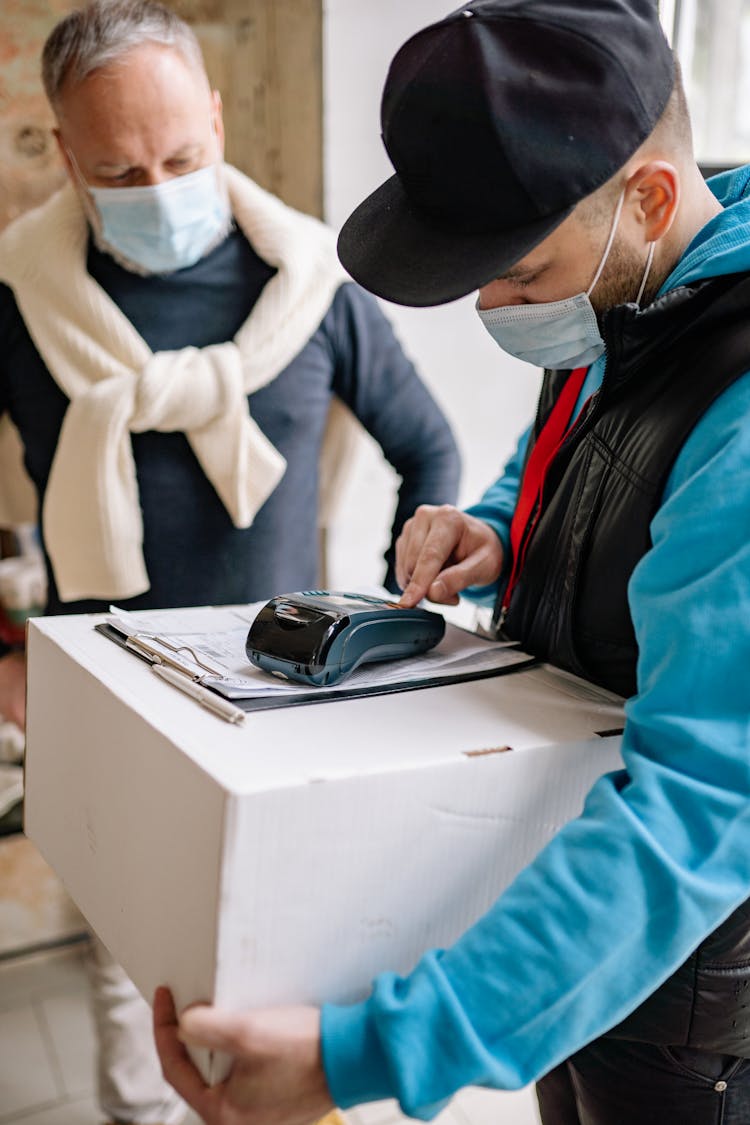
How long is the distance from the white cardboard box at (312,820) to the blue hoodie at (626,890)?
0.19 feet

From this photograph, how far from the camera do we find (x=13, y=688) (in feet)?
4.55

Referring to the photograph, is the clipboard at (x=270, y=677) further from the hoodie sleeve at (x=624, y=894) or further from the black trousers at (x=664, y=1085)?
the black trousers at (x=664, y=1085)

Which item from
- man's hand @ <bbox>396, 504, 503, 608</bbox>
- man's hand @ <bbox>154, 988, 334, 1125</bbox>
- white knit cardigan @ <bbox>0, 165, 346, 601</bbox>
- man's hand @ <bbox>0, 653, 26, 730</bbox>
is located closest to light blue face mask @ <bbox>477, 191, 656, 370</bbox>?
man's hand @ <bbox>396, 504, 503, 608</bbox>

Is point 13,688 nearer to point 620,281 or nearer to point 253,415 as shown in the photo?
point 253,415

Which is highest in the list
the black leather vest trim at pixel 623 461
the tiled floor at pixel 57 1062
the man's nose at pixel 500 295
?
the man's nose at pixel 500 295

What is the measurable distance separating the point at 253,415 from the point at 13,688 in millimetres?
538

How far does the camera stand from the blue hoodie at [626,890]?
0.51 meters

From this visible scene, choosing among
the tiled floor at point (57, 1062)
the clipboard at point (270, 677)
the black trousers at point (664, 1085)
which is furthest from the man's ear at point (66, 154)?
the tiled floor at point (57, 1062)

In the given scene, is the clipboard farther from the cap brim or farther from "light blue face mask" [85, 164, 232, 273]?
"light blue face mask" [85, 164, 232, 273]

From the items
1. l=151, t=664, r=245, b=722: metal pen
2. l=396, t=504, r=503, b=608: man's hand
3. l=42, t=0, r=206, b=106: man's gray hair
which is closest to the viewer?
l=151, t=664, r=245, b=722: metal pen

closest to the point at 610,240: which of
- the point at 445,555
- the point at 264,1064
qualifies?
the point at 445,555

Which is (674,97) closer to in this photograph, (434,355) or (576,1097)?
(576,1097)

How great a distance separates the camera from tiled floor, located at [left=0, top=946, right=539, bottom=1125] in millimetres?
1557

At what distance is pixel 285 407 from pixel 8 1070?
128 cm
